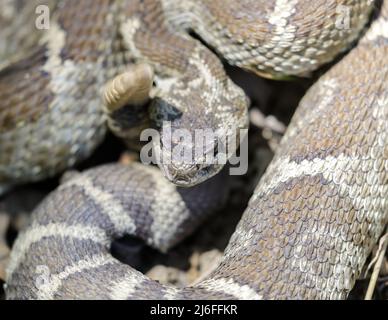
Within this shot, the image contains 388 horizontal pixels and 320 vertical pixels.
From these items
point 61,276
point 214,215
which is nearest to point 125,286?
point 61,276

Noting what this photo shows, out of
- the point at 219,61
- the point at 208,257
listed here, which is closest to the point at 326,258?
the point at 208,257

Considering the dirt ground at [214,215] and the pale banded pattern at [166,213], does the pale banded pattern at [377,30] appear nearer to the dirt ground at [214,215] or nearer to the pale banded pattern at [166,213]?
the dirt ground at [214,215]

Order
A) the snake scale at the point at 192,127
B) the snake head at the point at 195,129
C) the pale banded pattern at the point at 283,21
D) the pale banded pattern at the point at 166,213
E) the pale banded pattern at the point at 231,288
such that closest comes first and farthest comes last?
the pale banded pattern at the point at 231,288, the snake scale at the point at 192,127, the snake head at the point at 195,129, the pale banded pattern at the point at 283,21, the pale banded pattern at the point at 166,213

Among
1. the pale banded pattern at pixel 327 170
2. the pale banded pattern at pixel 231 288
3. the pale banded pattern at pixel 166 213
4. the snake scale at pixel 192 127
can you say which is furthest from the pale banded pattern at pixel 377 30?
the pale banded pattern at pixel 231 288

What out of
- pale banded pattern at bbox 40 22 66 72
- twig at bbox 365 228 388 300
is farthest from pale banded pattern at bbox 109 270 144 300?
pale banded pattern at bbox 40 22 66 72

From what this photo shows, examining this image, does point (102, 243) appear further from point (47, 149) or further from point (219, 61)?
point (219, 61)

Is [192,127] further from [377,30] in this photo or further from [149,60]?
[377,30]

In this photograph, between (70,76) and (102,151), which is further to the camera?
(102,151)
